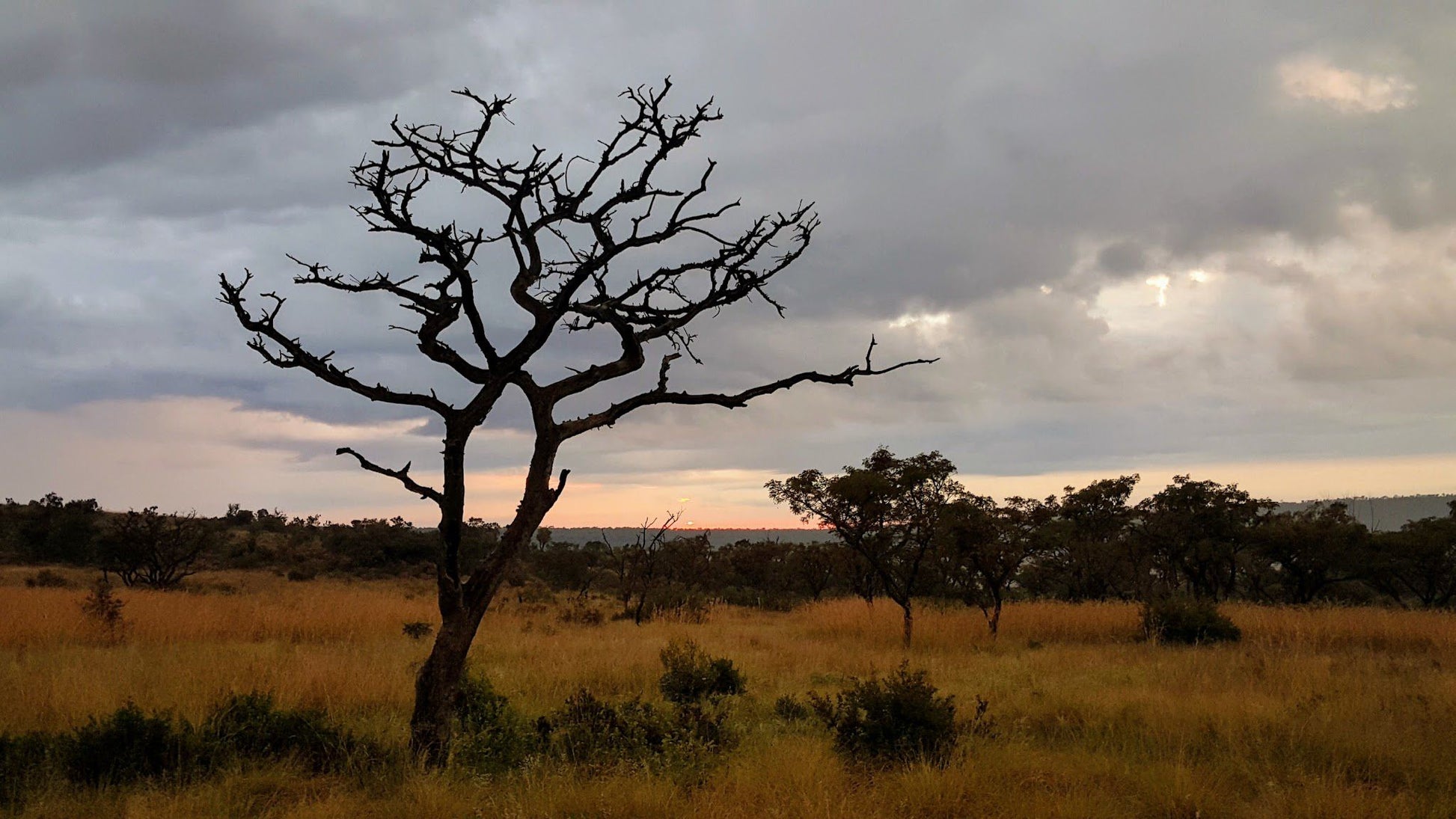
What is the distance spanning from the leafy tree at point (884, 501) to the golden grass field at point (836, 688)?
1.99 m

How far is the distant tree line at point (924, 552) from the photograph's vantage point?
18578 millimetres


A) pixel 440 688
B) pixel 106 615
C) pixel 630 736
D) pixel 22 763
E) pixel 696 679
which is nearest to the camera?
pixel 22 763

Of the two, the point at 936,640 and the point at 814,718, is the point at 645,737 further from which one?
the point at 936,640

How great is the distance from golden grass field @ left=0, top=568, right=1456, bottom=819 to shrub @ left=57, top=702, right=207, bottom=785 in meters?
0.35

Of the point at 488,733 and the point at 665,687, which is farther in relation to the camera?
the point at 665,687

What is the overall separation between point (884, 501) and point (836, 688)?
689 centimetres

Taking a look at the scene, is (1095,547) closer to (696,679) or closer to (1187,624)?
(1187,624)

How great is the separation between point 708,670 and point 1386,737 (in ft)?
24.2

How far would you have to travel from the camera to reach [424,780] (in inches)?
237

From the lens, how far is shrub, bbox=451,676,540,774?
7.05 m

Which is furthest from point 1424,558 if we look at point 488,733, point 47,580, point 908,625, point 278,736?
point 47,580

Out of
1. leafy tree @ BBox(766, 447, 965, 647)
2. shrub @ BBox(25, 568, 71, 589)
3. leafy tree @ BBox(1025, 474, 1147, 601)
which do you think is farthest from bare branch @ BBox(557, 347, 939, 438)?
shrub @ BBox(25, 568, 71, 589)

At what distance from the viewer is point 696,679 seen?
10.8 metres

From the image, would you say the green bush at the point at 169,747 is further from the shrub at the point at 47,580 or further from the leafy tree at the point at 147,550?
the shrub at the point at 47,580
